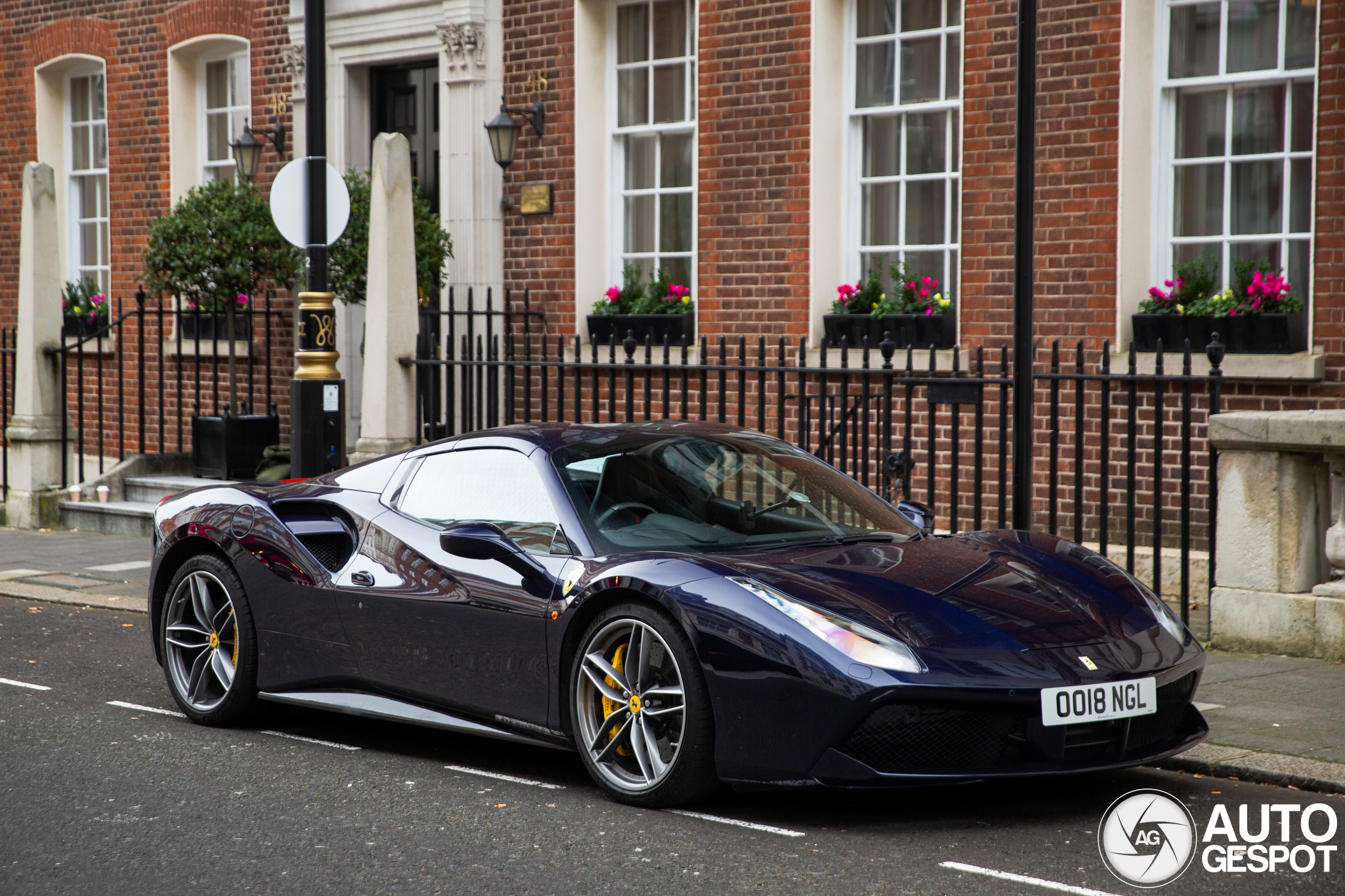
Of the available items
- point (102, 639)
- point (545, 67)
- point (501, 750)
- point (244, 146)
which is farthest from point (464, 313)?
point (501, 750)

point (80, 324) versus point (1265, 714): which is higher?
point (80, 324)

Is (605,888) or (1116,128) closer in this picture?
(605,888)

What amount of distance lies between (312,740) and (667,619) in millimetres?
2066

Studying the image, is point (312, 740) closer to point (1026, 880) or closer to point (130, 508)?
point (1026, 880)

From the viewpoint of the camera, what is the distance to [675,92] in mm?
13227

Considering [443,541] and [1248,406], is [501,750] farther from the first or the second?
[1248,406]

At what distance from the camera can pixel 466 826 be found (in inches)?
200

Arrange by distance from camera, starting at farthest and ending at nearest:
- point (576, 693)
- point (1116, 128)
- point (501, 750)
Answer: point (1116, 128) < point (501, 750) < point (576, 693)

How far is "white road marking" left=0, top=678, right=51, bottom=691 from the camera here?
7.60 m

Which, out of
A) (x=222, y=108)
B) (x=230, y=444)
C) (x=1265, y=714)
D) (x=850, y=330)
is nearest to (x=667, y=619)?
(x=1265, y=714)

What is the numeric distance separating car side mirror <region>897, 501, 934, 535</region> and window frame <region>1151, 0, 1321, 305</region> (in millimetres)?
4367

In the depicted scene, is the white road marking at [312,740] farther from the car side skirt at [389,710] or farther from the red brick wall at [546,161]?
the red brick wall at [546,161]

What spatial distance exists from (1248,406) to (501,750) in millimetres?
5713

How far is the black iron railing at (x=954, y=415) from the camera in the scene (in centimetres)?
849
